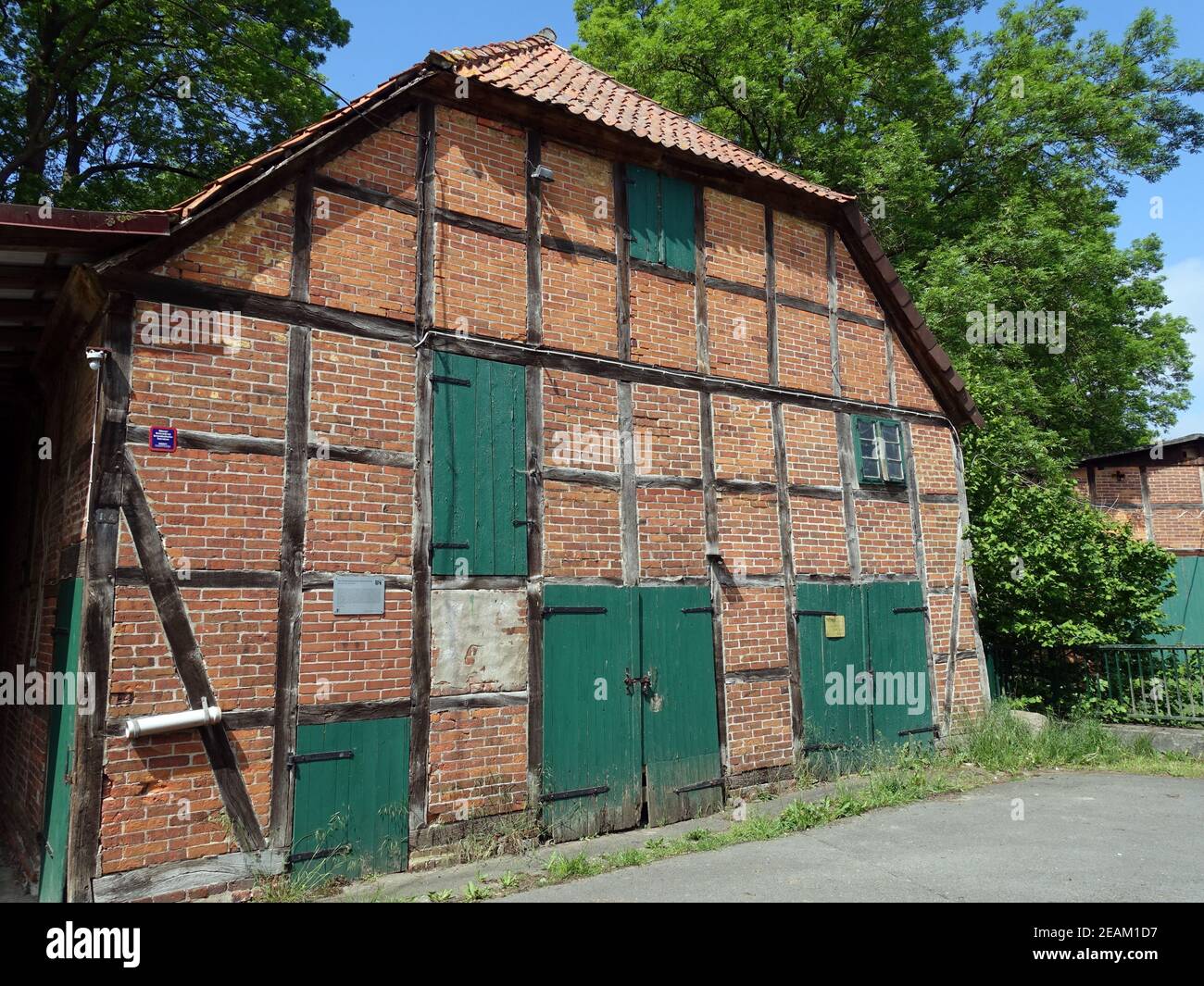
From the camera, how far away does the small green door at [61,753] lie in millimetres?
4949

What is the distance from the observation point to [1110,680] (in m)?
10.3

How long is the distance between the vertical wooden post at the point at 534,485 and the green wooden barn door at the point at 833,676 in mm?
3177

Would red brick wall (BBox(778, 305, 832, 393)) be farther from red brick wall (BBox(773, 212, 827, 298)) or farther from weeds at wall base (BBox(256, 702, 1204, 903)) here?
weeds at wall base (BBox(256, 702, 1204, 903))

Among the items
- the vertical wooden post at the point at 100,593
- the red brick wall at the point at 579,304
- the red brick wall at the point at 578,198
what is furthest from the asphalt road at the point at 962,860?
the red brick wall at the point at 578,198

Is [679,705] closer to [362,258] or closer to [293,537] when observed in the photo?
[293,537]

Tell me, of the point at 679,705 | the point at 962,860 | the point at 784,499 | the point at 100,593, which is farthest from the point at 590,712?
the point at 100,593

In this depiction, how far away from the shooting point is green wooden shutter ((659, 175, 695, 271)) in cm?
818

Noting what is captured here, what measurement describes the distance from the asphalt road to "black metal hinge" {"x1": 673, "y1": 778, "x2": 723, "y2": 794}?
3.17 feet

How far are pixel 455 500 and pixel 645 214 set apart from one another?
368 centimetres

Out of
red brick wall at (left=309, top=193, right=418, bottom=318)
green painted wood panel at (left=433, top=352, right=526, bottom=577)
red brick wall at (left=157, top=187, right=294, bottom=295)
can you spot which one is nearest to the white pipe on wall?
green painted wood panel at (left=433, top=352, right=526, bottom=577)

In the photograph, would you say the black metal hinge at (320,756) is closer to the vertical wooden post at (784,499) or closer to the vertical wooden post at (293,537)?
the vertical wooden post at (293,537)

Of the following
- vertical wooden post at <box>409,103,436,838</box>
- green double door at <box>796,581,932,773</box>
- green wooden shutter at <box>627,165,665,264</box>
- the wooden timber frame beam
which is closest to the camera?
the wooden timber frame beam

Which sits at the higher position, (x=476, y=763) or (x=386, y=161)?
(x=386, y=161)

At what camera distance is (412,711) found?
19.6 feet
